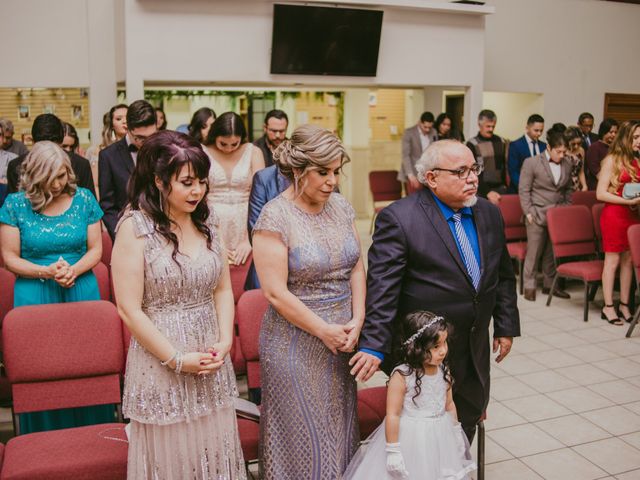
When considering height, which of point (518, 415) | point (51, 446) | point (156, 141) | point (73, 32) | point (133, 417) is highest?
point (73, 32)

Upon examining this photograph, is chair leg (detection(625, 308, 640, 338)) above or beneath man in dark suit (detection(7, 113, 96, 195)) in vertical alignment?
beneath

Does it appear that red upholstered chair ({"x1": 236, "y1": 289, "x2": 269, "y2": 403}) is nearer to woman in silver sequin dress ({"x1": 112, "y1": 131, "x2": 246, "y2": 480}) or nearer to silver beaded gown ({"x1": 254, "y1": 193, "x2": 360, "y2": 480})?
silver beaded gown ({"x1": 254, "y1": 193, "x2": 360, "y2": 480})

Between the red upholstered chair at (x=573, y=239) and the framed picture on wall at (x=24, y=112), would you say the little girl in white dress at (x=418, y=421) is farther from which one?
the framed picture on wall at (x=24, y=112)

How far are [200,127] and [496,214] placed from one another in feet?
8.83

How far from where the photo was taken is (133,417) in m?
2.54

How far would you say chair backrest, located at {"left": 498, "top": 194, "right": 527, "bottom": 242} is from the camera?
7.71 m

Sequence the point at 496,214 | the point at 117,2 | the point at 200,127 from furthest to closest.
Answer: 1. the point at 117,2
2. the point at 200,127
3. the point at 496,214

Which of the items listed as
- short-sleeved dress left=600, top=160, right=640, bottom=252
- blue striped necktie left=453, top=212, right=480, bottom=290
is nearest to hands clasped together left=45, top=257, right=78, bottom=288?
blue striped necktie left=453, top=212, right=480, bottom=290

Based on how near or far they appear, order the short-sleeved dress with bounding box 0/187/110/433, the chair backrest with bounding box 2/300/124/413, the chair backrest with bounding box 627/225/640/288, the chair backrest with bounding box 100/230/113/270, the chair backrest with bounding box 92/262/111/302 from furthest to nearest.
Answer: the chair backrest with bounding box 627/225/640/288 → the chair backrest with bounding box 100/230/113/270 → the chair backrest with bounding box 92/262/111/302 → the short-sleeved dress with bounding box 0/187/110/433 → the chair backrest with bounding box 2/300/124/413

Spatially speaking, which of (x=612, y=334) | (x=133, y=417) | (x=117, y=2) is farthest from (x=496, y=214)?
(x=117, y=2)

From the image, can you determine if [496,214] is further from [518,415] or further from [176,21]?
[176,21]

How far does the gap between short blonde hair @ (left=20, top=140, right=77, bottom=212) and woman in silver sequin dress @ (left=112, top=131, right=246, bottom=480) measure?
129 cm

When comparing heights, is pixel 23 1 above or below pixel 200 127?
above

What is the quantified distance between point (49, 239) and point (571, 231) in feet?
16.4
